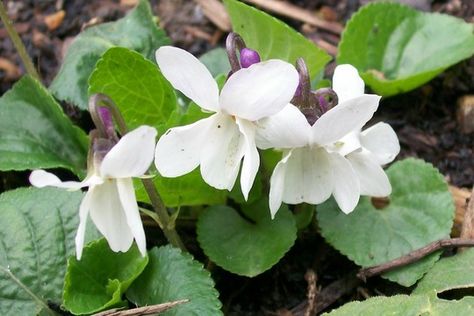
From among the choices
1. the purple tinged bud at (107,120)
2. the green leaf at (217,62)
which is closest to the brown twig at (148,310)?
the purple tinged bud at (107,120)

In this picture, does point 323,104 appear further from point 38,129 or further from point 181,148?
point 38,129

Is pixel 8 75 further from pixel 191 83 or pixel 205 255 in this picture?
pixel 191 83

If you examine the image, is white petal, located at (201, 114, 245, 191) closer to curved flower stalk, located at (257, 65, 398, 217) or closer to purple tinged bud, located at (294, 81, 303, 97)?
curved flower stalk, located at (257, 65, 398, 217)

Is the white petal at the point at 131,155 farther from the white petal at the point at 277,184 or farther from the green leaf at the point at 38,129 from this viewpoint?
the green leaf at the point at 38,129

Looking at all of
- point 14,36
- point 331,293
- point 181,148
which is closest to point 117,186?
point 181,148

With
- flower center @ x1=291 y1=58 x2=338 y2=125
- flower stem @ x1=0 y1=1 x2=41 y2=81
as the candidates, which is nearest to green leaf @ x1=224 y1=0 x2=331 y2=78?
flower center @ x1=291 y1=58 x2=338 y2=125

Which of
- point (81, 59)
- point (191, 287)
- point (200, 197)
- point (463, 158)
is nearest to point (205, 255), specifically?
point (200, 197)
